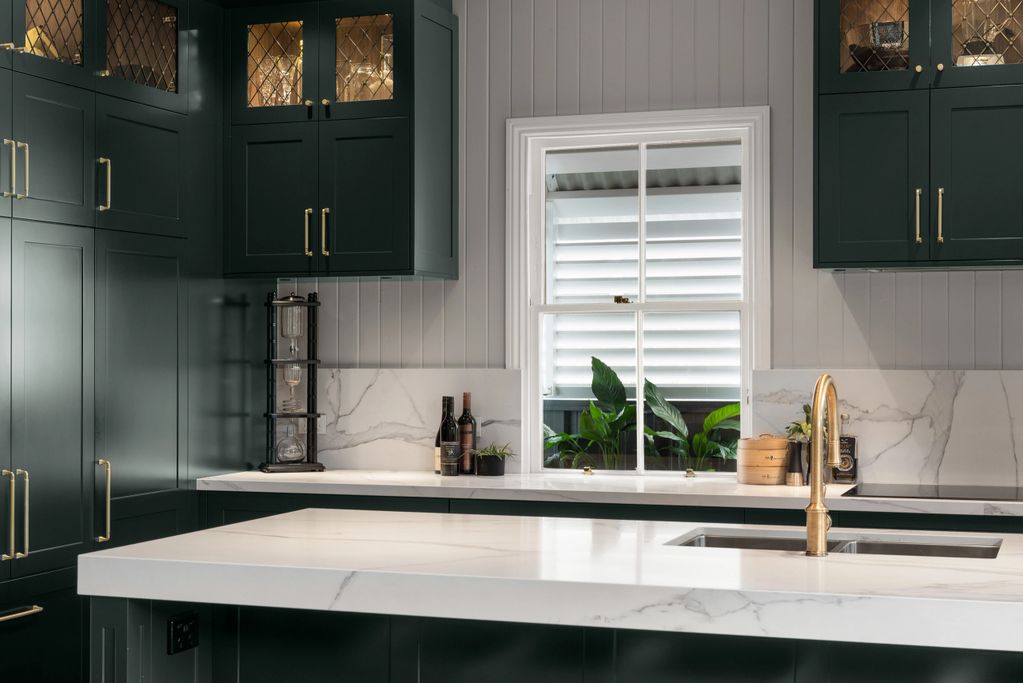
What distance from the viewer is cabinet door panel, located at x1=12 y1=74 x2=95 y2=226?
12.0 feet

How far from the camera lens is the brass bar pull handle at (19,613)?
11.5 ft

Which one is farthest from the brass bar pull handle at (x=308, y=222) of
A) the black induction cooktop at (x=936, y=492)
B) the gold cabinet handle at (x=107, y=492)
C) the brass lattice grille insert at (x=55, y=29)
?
the black induction cooktop at (x=936, y=492)

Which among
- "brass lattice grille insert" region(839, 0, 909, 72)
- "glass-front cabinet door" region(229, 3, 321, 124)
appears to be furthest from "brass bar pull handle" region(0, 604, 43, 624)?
"brass lattice grille insert" region(839, 0, 909, 72)

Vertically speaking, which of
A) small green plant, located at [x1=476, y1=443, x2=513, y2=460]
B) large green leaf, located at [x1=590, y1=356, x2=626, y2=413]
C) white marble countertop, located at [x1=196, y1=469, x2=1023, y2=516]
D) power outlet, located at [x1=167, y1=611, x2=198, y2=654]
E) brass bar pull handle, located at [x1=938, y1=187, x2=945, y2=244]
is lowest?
power outlet, located at [x1=167, y1=611, x2=198, y2=654]

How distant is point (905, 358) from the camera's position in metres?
4.32

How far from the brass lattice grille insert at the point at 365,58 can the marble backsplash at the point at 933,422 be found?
2.04m

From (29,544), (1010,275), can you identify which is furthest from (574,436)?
(29,544)

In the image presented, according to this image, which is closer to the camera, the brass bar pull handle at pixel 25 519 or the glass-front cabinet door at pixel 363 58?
the brass bar pull handle at pixel 25 519

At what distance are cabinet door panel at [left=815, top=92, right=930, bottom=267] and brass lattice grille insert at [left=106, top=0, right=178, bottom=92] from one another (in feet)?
8.22

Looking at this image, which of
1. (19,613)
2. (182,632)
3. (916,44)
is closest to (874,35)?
(916,44)

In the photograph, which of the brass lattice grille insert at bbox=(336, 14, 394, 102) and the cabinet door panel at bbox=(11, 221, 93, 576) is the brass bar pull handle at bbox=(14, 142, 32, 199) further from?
the brass lattice grille insert at bbox=(336, 14, 394, 102)

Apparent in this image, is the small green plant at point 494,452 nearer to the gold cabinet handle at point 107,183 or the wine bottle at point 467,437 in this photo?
the wine bottle at point 467,437

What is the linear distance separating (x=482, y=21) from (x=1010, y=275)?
94.8 inches

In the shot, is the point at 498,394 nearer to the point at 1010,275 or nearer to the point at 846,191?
the point at 846,191
